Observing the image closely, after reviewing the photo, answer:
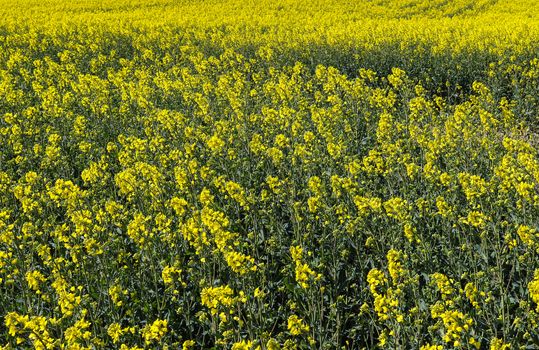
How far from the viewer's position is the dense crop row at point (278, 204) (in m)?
4.10

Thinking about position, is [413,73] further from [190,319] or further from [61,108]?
[190,319]

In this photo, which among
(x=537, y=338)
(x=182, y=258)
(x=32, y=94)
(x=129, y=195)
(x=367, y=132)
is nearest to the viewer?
(x=537, y=338)

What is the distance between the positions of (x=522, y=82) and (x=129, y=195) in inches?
349

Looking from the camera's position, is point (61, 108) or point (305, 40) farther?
point (305, 40)

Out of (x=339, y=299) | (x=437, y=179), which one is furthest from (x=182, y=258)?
(x=437, y=179)

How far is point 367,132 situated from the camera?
856cm

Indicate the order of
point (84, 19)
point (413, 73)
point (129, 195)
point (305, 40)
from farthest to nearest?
point (84, 19) → point (305, 40) → point (413, 73) → point (129, 195)

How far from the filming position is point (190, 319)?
4574 mm

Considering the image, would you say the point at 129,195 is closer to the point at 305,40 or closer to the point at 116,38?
the point at 305,40

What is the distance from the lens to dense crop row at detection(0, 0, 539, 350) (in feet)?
13.5

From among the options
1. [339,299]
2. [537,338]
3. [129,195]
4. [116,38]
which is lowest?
[537,338]

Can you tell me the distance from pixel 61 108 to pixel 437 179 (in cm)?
600

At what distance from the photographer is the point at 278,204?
581cm

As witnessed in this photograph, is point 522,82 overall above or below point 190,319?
above
